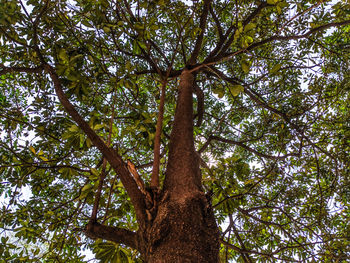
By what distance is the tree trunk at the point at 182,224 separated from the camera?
985mm

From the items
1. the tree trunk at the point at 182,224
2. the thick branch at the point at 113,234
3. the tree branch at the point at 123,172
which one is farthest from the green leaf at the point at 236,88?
the thick branch at the point at 113,234

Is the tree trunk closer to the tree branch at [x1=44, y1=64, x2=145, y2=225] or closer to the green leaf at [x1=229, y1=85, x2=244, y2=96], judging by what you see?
the tree branch at [x1=44, y1=64, x2=145, y2=225]

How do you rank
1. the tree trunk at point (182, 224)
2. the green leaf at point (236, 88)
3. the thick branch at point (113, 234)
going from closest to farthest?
the tree trunk at point (182, 224) → the thick branch at point (113, 234) → the green leaf at point (236, 88)

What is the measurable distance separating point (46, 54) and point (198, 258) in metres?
2.48

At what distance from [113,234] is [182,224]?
45 cm

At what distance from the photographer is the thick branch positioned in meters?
1.21

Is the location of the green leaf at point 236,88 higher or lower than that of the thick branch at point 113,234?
higher

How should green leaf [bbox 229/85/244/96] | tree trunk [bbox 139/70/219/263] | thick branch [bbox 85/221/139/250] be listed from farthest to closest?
1. green leaf [bbox 229/85/244/96]
2. thick branch [bbox 85/221/139/250]
3. tree trunk [bbox 139/70/219/263]

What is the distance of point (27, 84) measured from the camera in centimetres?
264

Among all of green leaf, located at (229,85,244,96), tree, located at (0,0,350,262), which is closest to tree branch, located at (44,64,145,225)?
tree, located at (0,0,350,262)

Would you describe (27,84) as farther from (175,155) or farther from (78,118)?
(175,155)

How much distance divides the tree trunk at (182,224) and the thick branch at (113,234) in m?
0.09

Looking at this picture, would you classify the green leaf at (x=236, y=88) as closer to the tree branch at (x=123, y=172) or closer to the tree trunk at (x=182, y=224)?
the tree trunk at (x=182, y=224)

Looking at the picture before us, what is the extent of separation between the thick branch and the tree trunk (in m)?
0.09
